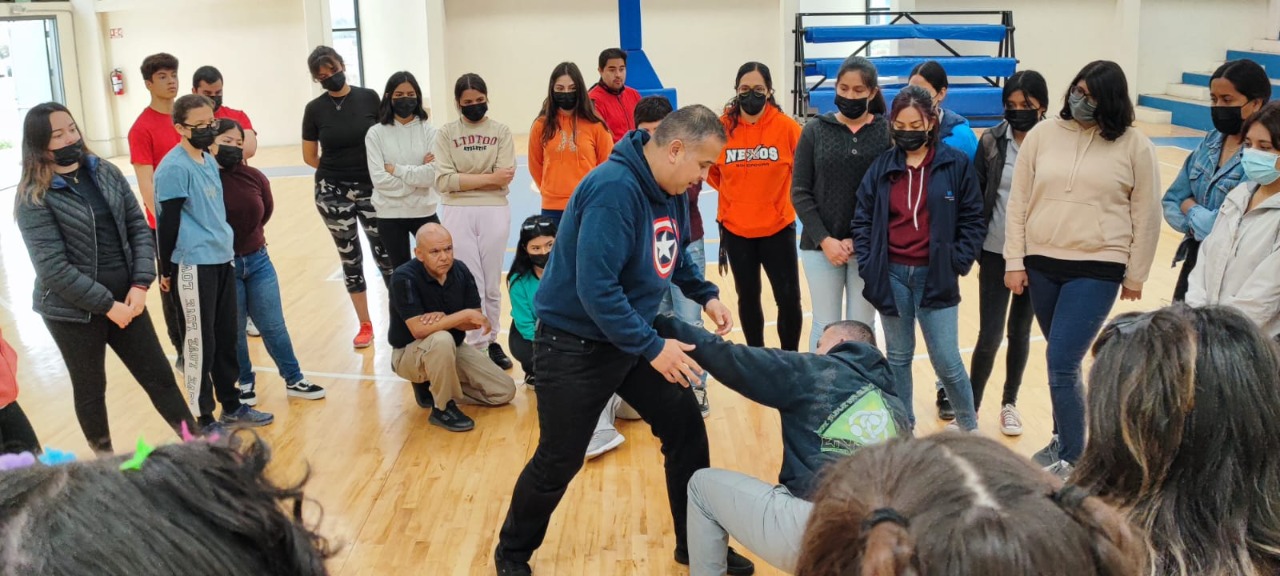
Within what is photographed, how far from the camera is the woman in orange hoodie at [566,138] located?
559cm

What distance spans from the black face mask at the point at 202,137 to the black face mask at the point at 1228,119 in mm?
4123

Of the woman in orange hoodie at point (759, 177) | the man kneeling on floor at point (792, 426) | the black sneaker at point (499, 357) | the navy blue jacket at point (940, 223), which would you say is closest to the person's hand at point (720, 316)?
the man kneeling on floor at point (792, 426)

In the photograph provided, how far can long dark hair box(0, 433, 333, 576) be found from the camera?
82 cm

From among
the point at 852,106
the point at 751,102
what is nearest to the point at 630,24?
the point at 751,102

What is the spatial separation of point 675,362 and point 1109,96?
1911 millimetres

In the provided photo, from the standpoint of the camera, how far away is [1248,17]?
1627cm

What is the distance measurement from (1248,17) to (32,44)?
58.8 feet

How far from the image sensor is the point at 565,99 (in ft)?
18.3

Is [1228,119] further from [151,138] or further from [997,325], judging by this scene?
[151,138]

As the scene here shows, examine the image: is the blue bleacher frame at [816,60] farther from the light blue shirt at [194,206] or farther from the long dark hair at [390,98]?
the light blue shirt at [194,206]

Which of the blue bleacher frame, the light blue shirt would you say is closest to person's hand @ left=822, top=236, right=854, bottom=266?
the light blue shirt

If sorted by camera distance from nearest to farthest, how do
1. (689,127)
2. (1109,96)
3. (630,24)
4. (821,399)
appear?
(821,399) < (689,127) < (1109,96) < (630,24)

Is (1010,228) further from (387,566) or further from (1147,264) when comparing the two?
(387,566)

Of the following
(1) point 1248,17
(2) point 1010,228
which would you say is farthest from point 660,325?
(1) point 1248,17
